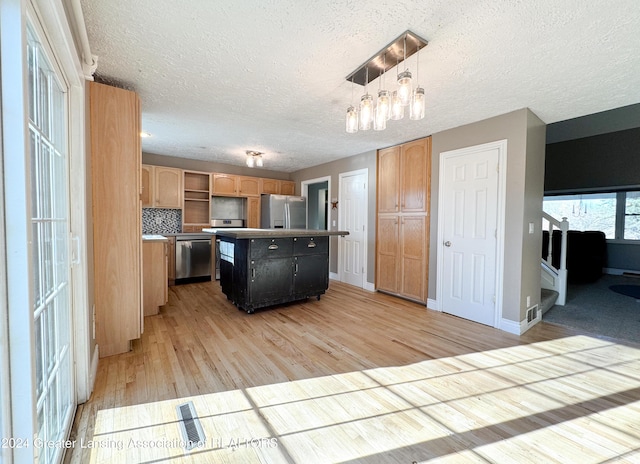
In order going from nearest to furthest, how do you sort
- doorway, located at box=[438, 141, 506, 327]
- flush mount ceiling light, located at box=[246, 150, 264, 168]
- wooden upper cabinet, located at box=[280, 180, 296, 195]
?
doorway, located at box=[438, 141, 506, 327] → flush mount ceiling light, located at box=[246, 150, 264, 168] → wooden upper cabinet, located at box=[280, 180, 296, 195]

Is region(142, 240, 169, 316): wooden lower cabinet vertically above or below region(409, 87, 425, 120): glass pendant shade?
below

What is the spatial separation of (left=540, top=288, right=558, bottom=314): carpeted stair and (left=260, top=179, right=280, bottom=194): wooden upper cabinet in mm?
5096

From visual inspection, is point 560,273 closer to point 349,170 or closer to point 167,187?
point 349,170

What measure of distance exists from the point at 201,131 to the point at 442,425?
3989 millimetres

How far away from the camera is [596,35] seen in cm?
167

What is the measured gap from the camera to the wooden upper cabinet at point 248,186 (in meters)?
5.77

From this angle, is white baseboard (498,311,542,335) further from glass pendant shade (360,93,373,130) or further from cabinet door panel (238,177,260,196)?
cabinet door panel (238,177,260,196)

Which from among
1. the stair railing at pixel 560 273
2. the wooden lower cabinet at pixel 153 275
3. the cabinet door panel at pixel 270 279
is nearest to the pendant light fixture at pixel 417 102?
the cabinet door panel at pixel 270 279

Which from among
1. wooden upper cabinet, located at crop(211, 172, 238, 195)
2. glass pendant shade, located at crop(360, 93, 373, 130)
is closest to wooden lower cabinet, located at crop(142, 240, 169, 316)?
wooden upper cabinet, located at crop(211, 172, 238, 195)

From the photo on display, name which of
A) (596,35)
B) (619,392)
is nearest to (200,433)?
(619,392)

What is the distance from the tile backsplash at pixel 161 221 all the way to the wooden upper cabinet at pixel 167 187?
31 centimetres

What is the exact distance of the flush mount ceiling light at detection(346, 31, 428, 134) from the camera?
5.81 feet

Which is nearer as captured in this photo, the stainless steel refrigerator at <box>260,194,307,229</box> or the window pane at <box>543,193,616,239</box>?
the stainless steel refrigerator at <box>260,194,307,229</box>

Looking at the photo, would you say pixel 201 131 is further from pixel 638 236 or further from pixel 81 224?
pixel 638 236
